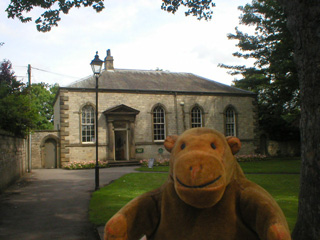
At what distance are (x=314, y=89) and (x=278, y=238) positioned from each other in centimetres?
329

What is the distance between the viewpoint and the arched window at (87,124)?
2370cm

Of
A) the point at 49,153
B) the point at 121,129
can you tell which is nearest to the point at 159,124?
the point at 121,129

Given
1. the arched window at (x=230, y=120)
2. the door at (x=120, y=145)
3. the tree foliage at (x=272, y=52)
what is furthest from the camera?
the arched window at (x=230, y=120)

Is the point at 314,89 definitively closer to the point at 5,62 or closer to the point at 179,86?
the point at 179,86

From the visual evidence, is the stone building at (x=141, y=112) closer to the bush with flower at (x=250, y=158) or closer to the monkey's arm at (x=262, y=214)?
the bush with flower at (x=250, y=158)

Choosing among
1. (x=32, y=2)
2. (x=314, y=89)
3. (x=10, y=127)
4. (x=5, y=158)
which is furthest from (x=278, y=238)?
(x=10, y=127)

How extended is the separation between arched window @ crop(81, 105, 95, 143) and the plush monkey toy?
850 inches

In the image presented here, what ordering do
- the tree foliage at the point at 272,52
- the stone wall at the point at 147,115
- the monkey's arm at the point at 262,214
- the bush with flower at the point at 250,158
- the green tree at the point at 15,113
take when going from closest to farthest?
1. the monkey's arm at the point at 262,214
2. the green tree at the point at 15,113
3. the tree foliage at the point at 272,52
4. the stone wall at the point at 147,115
5. the bush with flower at the point at 250,158

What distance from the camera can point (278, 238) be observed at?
209cm

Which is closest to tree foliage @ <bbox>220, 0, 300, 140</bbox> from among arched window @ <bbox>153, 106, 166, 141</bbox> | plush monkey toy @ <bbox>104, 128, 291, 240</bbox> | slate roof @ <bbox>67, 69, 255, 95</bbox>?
slate roof @ <bbox>67, 69, 255, 95</bbox>

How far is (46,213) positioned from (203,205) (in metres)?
6.89

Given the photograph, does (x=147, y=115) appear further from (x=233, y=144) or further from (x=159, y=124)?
(x=233, y=144)

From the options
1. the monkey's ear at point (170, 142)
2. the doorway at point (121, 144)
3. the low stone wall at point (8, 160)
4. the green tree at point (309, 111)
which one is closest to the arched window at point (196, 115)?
the doorway at point (121, 144)

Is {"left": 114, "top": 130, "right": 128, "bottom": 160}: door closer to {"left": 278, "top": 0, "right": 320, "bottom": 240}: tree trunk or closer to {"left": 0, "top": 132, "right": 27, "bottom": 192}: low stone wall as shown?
{"left": 0, "top": 132, "right": 27, "bottom": 192}: low stone wall
